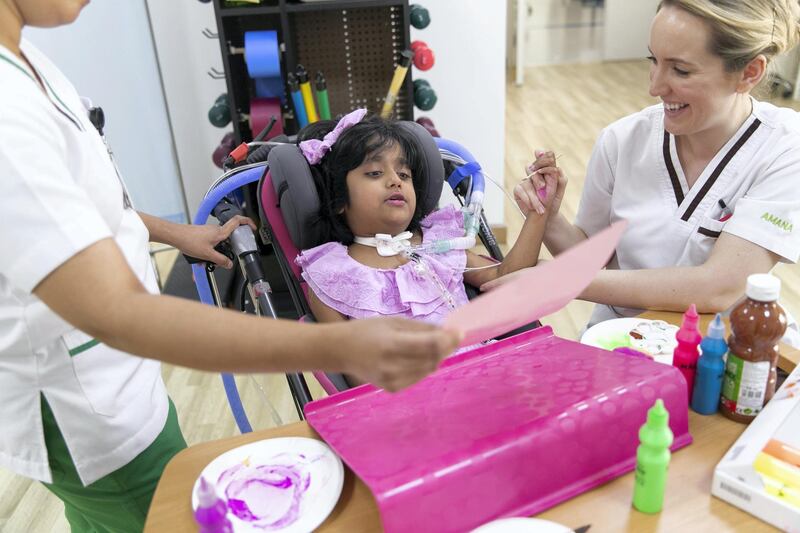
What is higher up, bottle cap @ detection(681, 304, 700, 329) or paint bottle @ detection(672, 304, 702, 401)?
bottle cap @ detection(681, 304, 700, 329)

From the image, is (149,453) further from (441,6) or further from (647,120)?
(441,6)

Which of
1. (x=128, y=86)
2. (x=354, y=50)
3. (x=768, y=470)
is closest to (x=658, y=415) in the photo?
(x=768, y=470)

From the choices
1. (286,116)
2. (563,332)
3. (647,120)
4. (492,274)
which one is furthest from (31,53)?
(563,332)

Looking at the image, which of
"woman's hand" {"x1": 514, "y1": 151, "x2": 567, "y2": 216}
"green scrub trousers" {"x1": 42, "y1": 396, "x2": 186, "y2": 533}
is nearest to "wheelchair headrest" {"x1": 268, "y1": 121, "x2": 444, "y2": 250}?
"woman's hand" {"x1": 514, "y1": 151, "x2": 567, "y2": 216}

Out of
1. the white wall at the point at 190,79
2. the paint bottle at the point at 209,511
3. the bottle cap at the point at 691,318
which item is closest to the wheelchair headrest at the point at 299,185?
the bottle cap at the point at 691,318

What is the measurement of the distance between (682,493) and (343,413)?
0.48 meters

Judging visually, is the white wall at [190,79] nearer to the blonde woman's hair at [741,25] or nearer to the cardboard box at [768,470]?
the blonde woman's hair at [741,25]

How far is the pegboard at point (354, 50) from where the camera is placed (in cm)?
284

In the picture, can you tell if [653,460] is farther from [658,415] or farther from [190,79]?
[190,79]

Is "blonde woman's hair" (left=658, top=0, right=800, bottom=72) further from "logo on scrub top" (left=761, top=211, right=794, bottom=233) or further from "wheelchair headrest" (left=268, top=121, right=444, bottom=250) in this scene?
"wheelchair headrest" (left=268, top=121, right=444, bottom=250)

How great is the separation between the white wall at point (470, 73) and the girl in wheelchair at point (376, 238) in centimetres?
163

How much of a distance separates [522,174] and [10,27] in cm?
370

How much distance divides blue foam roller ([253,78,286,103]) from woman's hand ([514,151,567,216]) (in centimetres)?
149

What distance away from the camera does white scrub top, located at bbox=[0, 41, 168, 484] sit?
28.8 inches
